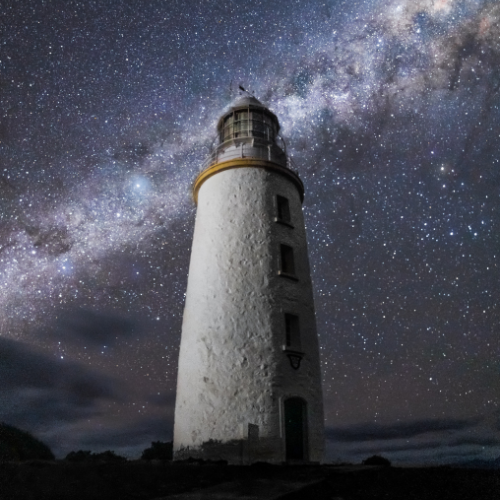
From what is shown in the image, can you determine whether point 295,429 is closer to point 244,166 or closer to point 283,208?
point 283,208

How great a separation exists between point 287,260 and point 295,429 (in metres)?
5.77

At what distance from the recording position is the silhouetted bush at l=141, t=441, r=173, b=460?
16.9 meters

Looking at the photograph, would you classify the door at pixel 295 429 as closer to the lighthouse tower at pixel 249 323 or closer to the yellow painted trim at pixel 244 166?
the lighthouse tower at pixel 249 323

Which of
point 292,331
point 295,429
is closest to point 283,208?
point 292,331

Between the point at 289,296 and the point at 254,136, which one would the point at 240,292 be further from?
the point at 254,136

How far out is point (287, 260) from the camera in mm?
17016

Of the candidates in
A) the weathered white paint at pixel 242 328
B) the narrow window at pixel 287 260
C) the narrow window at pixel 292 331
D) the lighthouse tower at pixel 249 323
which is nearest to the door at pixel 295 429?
the lighthouse tower at pixel 249 323

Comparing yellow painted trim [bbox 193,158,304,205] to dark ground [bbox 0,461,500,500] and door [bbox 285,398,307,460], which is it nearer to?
door [bbox 285,398,307,460]

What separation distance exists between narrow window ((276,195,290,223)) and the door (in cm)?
664

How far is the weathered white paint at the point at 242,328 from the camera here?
1414cm

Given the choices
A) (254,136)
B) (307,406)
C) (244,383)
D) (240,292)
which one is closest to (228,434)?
(244,383)

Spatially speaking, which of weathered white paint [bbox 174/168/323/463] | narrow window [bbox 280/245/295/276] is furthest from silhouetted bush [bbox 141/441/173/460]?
narrow window [bbox 280/245/295/276]

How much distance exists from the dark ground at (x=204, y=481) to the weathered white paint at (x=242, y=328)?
274 centimetres

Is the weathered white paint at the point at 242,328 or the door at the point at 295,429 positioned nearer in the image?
the weathered white paint at the point at 242,328
